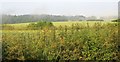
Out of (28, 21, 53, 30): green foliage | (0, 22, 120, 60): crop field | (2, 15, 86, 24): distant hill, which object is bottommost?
(0, 22, 120, 60): crop field

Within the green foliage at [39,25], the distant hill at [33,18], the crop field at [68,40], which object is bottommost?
the crop field at [68,40]

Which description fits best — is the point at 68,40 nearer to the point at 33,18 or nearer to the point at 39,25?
the point at 39,25

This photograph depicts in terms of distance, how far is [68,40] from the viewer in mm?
7660

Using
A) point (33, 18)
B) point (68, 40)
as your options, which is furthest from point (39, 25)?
point (68, 40)

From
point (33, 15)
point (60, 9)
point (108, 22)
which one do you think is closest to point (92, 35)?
point (108, 22)

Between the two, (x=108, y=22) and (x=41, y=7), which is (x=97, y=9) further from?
(x=41, y=7)

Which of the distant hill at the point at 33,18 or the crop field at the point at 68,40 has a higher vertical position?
the distant hill at the point at 33,18

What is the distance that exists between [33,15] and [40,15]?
0.17 metres

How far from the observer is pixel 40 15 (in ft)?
25.2

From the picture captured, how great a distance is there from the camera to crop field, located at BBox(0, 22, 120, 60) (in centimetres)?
759

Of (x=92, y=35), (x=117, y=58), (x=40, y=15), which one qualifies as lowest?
(x=117, y=58)

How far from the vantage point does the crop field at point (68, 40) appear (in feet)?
24.9

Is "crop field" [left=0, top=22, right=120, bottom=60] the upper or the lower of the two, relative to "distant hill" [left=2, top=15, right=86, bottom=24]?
lower

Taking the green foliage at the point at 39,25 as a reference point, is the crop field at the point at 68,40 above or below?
below
